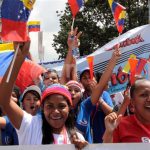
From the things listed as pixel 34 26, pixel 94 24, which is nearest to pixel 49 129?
pixel 34 26

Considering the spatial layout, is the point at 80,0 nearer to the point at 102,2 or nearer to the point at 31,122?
the point at 31,122

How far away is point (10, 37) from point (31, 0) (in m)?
0.30

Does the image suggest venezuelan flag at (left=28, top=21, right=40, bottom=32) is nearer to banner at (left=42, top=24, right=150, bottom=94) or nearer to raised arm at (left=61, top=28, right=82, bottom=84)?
banner at (left=42, top=24, right=150, bottom=94)

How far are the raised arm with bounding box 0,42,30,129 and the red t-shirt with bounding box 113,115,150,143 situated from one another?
0.70 m

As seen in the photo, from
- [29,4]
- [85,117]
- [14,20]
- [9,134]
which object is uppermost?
[29,4]

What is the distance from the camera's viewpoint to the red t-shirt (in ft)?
10.8

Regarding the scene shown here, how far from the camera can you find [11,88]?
9.66ft

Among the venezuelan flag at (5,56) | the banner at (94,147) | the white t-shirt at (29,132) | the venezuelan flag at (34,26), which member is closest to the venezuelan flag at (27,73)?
the venezuelan flag at (5,56)

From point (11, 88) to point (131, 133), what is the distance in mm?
916

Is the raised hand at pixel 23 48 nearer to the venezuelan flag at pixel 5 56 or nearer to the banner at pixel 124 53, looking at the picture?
the venezuelan flag at pixel 5 56

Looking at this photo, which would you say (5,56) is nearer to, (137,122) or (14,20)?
(137,122)

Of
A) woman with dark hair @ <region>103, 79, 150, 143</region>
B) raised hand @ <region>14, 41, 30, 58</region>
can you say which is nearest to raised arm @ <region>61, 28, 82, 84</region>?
woman with dark hair @ <region>103, 79, 150, 143</region>

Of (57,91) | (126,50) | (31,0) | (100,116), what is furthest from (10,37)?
(126,50)

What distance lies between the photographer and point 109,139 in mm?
3131
